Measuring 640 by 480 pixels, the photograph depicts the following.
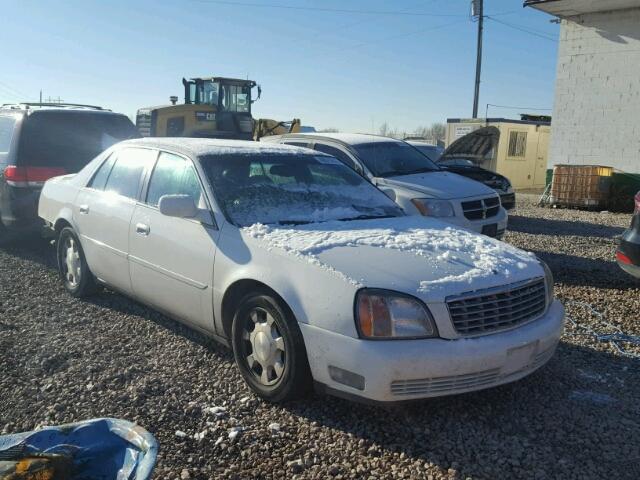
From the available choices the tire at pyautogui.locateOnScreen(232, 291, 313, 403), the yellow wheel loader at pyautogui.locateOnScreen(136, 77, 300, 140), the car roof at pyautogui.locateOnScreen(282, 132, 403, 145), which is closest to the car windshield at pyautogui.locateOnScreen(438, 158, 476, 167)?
the car roof at pyautogui.locateOnScreen(282, 132, 403, 145)

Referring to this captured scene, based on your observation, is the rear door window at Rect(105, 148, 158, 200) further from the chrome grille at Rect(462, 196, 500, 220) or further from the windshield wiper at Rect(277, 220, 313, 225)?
the chrome grille at Rect(462, 196, 500, 220)

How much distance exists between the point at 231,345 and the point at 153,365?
682 mm

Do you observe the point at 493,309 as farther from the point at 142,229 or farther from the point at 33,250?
the point at 33,250

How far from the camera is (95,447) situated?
226 centimetres

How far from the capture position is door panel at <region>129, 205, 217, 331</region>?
4.01 meters

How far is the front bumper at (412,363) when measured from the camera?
10.1 ft

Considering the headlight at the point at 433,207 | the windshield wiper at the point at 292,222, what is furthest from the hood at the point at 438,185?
the windshield wiper at the point at 292,222

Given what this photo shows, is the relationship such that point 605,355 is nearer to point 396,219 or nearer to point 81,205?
point 396,219

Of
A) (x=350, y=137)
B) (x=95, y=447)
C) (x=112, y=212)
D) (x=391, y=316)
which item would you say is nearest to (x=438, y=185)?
(x=350, y=137)

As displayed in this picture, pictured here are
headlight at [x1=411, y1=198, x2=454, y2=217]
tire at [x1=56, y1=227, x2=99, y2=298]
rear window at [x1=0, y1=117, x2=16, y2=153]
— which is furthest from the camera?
rear window at [x1=0, y1=117, x2=16, y2=153]

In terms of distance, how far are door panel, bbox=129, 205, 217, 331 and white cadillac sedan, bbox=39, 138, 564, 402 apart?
12mm

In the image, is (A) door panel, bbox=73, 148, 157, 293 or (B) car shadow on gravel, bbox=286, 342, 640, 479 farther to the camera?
(A) door panel, bbox=73, 148, 157, 293

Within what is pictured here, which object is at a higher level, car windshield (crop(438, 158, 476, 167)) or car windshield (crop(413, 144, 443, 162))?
car windshield (crop(413, 144, 443, 162))

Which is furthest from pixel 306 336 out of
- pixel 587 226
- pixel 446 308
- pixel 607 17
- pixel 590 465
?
pixel 607 17
